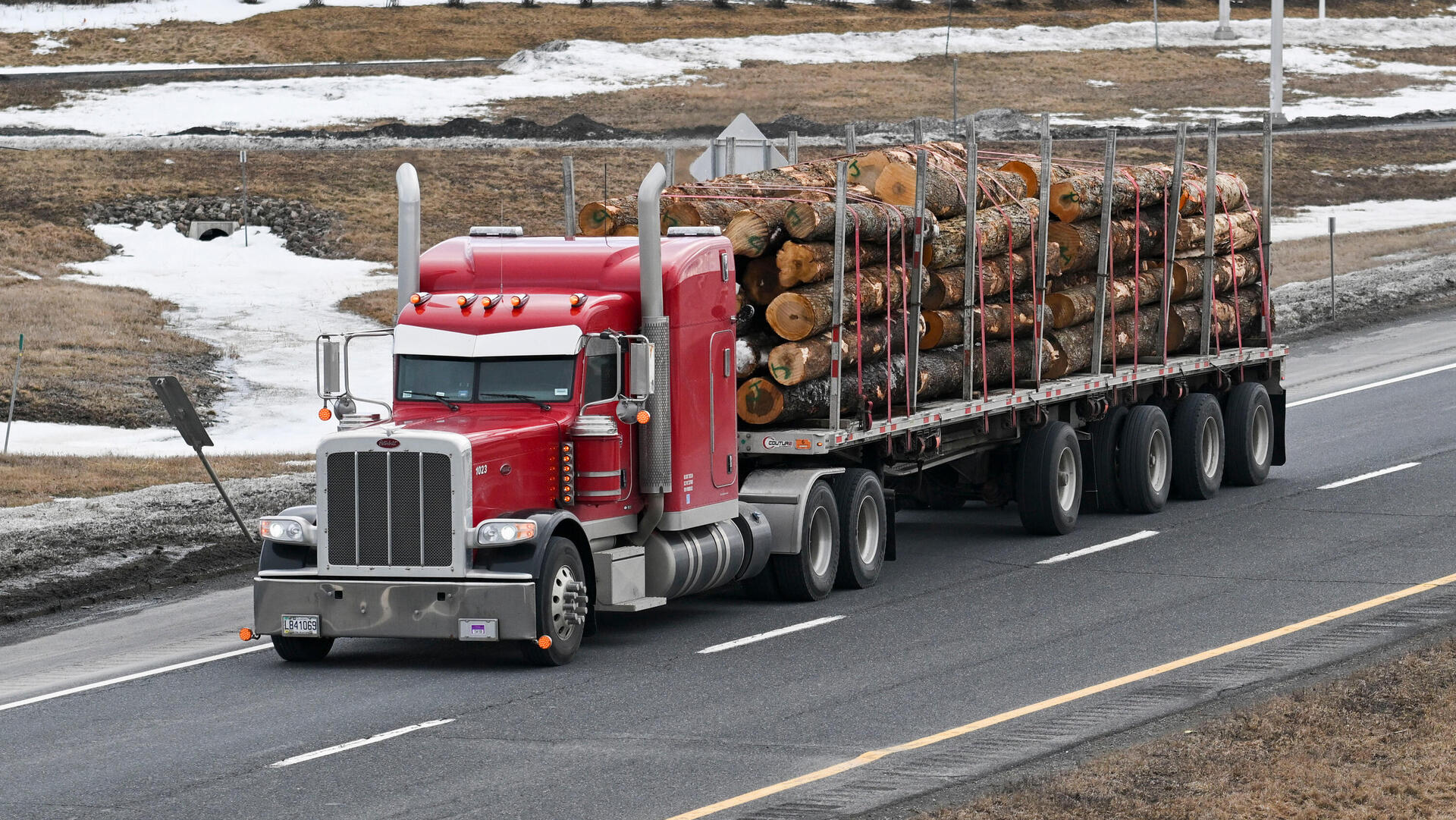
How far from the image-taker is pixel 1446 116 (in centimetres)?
7262

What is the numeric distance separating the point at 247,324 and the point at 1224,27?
67.5 m

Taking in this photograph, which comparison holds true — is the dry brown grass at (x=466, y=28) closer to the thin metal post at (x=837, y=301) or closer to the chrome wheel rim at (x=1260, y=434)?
the chrome wheel rim at (x=1260, y=434)

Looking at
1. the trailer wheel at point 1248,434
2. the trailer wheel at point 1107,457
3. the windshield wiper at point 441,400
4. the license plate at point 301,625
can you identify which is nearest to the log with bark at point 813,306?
the windshield wiper at point 441,400

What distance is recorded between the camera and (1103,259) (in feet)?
64.1

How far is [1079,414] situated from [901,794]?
34.0ft

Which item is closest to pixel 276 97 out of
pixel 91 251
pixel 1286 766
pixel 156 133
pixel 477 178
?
pixel 156 133

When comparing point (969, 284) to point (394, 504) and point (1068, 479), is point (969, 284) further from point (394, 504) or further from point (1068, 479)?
point (394, 504)

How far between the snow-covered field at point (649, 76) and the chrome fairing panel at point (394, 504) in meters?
51.9

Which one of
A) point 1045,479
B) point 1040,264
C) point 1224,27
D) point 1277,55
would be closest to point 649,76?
point 1277,55

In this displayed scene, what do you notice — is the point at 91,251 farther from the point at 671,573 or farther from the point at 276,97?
the point at 671,573

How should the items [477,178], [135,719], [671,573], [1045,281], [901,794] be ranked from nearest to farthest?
[901,794]
[135,719]
[671,573]
[1045,281]
[477,178]

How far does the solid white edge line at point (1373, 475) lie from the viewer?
69.7ft

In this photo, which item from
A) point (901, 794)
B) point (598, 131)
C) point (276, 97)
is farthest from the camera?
point (276, 97)

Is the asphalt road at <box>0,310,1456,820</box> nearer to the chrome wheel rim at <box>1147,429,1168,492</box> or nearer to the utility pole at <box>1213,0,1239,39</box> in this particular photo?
the chrome wheel rim at <box>1147,429,1168,492</box>
